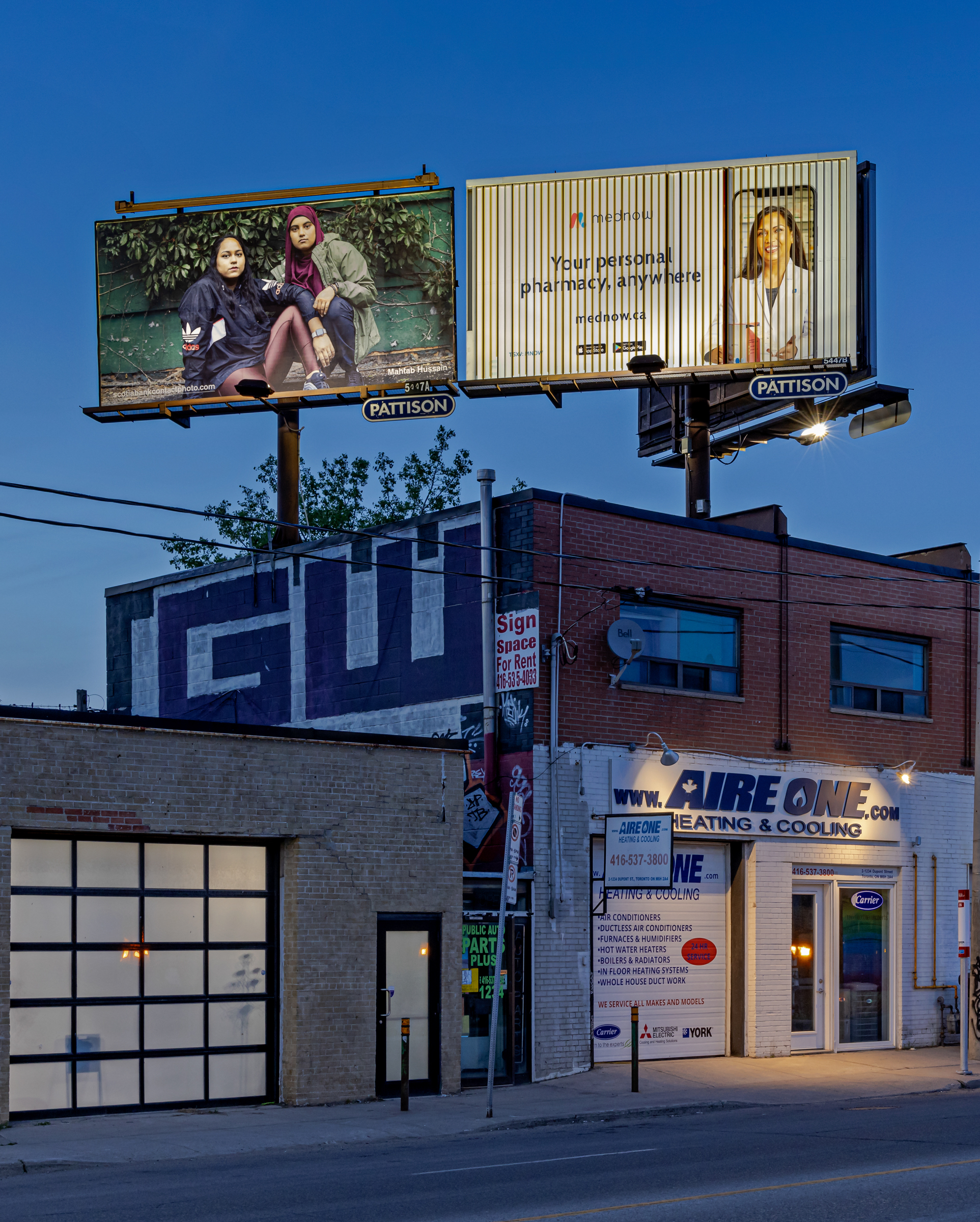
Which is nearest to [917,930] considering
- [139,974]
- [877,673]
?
[877,673]

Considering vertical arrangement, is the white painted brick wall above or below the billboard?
below

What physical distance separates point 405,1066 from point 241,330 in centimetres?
1412

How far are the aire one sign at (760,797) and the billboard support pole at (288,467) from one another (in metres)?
8.16

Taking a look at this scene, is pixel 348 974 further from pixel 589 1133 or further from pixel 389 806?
pixel 589 1133

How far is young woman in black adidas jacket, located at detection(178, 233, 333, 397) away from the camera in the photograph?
1061 inches

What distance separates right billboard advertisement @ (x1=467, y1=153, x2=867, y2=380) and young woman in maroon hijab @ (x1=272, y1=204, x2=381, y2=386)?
2.32m

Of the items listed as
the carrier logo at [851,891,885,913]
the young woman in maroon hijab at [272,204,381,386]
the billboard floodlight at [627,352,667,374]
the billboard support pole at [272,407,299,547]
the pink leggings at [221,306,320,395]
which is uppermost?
the young woman in maroon hijab at [272,204,381,386]

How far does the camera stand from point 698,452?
1075 inches

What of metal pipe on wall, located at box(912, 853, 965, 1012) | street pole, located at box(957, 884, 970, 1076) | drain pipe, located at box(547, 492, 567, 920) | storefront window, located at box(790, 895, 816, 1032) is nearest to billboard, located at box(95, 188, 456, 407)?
drain pipe, located at box(547, 492, 567, 920)

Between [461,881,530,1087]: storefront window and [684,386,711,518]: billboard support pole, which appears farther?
[684,386,711,518]: billboard support pole

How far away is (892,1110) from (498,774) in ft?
22.5

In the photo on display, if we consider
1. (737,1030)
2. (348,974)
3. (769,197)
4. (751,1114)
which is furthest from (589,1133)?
(769,197)

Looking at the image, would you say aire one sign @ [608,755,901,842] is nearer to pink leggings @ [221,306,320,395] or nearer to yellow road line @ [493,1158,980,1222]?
yellow road line @ [493,1158,980,1222]

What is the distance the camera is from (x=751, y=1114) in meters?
18.0
